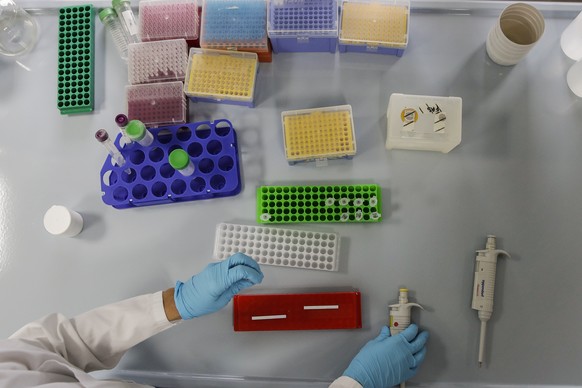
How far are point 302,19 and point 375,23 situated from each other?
0.70 feet

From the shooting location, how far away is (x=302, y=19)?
4.36 feet

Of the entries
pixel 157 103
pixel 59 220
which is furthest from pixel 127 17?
pixel 59 220

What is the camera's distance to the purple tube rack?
1331 millimetres

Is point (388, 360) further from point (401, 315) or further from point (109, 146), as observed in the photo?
point (109, 146)

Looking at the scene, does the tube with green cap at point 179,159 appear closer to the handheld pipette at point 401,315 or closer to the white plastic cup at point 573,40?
the handheld pipette at point 401,315

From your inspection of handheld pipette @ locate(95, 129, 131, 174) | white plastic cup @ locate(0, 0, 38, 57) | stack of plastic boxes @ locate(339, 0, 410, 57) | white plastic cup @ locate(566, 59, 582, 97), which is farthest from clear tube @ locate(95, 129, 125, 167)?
white plastic cup @ locate(566, 59, 582, 97)

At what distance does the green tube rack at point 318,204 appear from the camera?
4.29ft

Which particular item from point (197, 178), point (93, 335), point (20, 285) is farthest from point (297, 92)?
point (20, 285)

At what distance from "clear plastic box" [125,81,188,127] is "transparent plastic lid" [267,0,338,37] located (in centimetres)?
33

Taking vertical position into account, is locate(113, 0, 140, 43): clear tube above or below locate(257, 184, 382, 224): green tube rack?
above

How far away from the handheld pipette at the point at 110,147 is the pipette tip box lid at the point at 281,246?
0.35m

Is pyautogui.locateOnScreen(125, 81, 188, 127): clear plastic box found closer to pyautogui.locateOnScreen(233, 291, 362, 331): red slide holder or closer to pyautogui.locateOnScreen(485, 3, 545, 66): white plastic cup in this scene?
pyautogui.locateOnScreen(233, 291, 362, 331): red slide holder

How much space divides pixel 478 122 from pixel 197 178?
0.84m

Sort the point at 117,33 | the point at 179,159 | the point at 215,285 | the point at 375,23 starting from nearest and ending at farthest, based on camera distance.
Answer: the point at 215,285 → the point at 179,159 → the point at 375,23 → the point at 117,33
